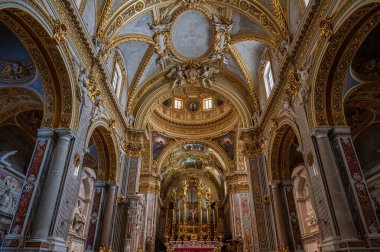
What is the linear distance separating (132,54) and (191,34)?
3920mm

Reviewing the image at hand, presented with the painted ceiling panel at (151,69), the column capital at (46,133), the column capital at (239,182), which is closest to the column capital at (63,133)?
the column capital at (46,133)

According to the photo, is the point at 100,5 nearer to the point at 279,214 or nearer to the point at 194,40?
the point at 194,40

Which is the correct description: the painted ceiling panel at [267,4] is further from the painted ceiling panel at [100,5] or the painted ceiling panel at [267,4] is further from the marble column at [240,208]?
the marble column at [240,208]

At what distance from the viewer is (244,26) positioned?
16000 millimetres

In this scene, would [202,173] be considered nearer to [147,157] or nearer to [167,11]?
[147,157]

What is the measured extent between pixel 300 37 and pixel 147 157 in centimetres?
1963

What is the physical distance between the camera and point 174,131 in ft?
92.2

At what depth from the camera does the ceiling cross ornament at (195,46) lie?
16.0 meters

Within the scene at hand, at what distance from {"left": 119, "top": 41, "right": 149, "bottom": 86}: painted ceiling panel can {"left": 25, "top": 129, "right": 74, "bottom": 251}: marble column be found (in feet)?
27.6

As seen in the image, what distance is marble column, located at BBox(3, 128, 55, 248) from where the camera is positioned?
26.6ft

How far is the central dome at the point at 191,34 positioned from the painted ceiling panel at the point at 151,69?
1653mm

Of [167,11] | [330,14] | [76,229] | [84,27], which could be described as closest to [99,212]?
[76,229]

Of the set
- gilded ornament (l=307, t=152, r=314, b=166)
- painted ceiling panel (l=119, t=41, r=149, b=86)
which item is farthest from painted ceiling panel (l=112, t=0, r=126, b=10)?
gilded ornament (l=307, t=152, r=314, b=166)

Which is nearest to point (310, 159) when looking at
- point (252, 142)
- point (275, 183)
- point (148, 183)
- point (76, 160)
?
point (275, 183)
